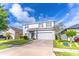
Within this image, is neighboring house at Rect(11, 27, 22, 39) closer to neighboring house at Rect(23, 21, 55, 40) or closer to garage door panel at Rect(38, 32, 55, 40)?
neighboring house at Rect(23, 21, 55, 40)

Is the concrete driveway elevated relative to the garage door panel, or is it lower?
lower

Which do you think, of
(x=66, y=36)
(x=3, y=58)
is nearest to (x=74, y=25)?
(x=66, y=36)

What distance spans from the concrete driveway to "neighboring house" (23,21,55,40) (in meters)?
0.08

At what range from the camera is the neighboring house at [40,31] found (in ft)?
10.0

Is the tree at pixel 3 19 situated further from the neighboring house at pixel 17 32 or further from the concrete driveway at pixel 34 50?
the concrete driveway at pixel 34 50

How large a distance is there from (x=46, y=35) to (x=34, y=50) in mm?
262

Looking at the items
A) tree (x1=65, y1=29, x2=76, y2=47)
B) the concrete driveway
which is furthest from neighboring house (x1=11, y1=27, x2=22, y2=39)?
tree (x1=65, y1=29, x2=76, y2=47)

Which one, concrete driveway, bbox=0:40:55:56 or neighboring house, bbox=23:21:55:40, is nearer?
concrete driveway, bbox=0:40:55:56

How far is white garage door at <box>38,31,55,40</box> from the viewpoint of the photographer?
120 inches

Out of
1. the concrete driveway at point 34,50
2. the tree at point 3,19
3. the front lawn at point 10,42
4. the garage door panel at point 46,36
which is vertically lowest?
the concrete driveway at point 34,50

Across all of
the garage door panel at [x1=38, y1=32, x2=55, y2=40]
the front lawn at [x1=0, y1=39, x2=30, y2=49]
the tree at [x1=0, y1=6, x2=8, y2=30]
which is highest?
the tree at [x1=0, y1=6, x2=8, y2=30]

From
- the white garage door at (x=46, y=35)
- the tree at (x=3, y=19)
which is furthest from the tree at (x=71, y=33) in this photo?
the tree at (x=3, y=19)

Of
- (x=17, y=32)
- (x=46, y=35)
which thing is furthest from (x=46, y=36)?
(x=17, y=32)

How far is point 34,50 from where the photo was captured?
300 centimetres
